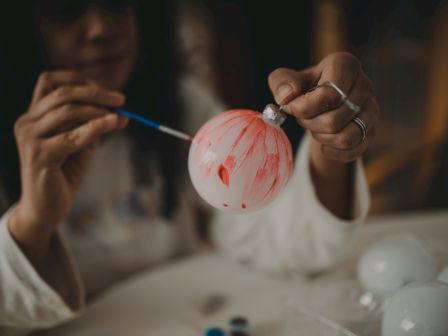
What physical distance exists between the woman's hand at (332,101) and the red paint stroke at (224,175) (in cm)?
10

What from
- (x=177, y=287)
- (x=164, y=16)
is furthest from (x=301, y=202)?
(x=164, y=16)

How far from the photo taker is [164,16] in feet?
2.97

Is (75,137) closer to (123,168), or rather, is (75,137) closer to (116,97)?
(116,97)

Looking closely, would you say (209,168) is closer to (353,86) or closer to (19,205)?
(353,86)

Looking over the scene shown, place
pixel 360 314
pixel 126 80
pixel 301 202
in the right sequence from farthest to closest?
pixel 126 80
pixel 301 202
pixel 360 314

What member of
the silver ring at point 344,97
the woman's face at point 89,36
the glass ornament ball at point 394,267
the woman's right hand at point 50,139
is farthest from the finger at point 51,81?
the glass ornament ball at point 394,267

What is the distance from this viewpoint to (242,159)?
406 mm

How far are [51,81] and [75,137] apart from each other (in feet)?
0.33

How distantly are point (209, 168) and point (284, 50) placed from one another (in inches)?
45.0

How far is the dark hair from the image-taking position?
0.69 m

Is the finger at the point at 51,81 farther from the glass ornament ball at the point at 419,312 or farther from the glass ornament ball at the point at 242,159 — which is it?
the glass ornament ball at the point at 419,312

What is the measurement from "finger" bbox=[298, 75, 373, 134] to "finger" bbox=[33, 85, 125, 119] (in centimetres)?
28

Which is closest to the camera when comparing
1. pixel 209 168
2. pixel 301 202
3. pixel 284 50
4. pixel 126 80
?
pixel 209 168

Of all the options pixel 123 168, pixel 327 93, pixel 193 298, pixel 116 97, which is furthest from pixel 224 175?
pixel 123 168
